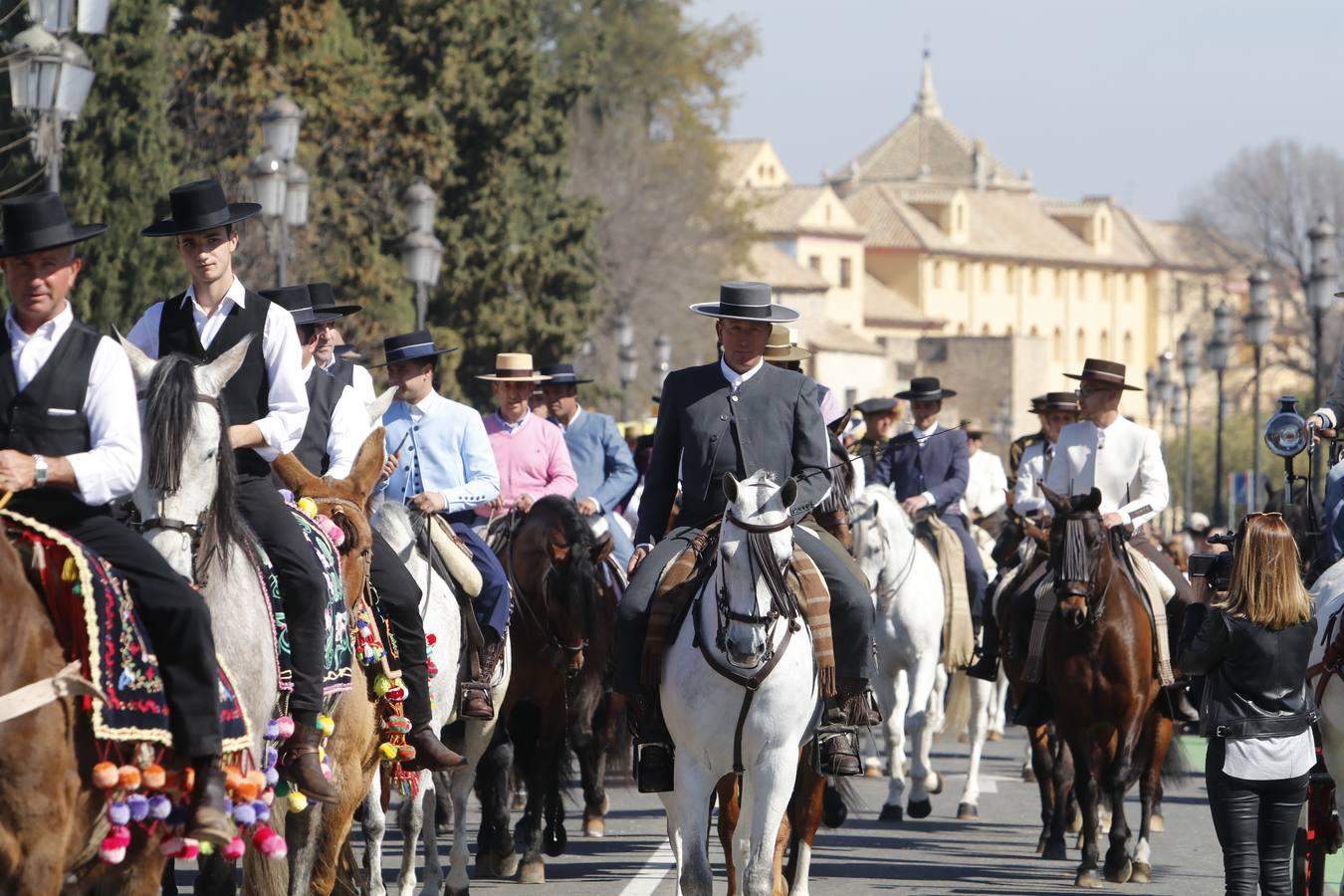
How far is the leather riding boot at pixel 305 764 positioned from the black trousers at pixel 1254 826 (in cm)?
369

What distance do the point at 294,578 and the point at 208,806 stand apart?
1.54 meters

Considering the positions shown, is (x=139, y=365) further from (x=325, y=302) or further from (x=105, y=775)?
(x=325, y=302)

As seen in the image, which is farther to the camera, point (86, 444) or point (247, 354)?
point (247, 354)

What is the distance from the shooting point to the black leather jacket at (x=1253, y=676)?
10.2 m

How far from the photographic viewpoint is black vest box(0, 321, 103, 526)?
24.2 ft

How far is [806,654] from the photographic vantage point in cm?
1030

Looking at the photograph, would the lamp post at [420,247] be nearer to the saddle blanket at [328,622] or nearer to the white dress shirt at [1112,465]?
the white dress shirt at [1112,465]

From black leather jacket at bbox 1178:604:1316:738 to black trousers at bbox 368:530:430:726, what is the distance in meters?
3.31

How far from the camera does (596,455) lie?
57.0 feet

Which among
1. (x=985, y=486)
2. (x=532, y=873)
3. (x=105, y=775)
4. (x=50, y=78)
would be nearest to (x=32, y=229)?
(x=105, y=775)

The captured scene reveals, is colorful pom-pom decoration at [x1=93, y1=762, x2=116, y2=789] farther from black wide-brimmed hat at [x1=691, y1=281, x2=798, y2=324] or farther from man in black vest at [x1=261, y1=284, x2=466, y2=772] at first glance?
black wide-brimmed hat at [x1=691, y1=281, x2=798, y2=324]

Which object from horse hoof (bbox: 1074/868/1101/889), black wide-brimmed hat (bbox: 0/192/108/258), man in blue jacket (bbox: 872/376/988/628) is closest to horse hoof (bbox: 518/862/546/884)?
horse hoof (bbox: 1074/868/1101/889)

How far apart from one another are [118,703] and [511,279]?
1549 inches

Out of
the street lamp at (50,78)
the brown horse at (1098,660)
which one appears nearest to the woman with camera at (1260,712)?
the brown horse at (1098,660)
